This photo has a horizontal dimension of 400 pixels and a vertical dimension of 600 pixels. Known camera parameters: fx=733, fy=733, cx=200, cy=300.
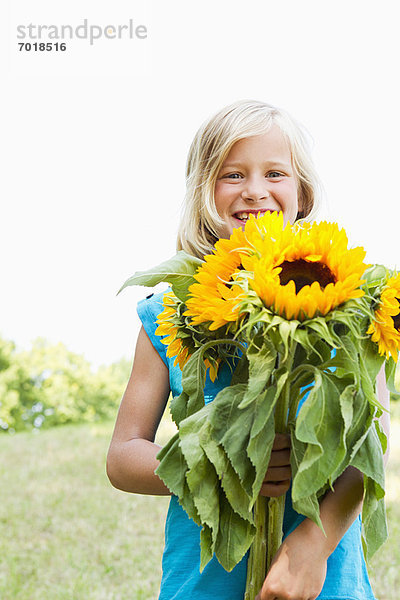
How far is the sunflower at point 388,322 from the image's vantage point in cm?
102

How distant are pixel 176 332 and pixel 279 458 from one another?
9.8 inches

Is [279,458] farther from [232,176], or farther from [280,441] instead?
[232,176]

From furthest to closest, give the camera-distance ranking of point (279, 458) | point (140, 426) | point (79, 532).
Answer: point (79, 532) → point (140, 426) → point (279, 458)

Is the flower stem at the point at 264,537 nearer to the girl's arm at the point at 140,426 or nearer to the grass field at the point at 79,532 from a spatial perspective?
the girl's arm at the point at 140,426

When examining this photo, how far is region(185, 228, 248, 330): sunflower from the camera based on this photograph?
3.35ft

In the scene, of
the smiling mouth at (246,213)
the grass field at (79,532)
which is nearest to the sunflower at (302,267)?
the smiling mouth at (246,213)

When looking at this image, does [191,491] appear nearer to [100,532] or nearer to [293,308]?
[293,308]

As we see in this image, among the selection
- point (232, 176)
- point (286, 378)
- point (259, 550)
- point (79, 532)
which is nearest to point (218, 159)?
point (232, 176)

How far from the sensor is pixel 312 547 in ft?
3.59

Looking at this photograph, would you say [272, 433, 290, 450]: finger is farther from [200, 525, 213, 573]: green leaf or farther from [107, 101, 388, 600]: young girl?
[200, 525, 213, 573]: green leaf

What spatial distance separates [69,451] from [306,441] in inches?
199

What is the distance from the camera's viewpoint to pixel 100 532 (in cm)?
421

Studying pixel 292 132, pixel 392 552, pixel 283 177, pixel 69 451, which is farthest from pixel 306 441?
pixel 69 451

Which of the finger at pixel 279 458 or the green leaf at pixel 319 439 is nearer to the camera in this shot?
the green leaf at pixel 319 439
